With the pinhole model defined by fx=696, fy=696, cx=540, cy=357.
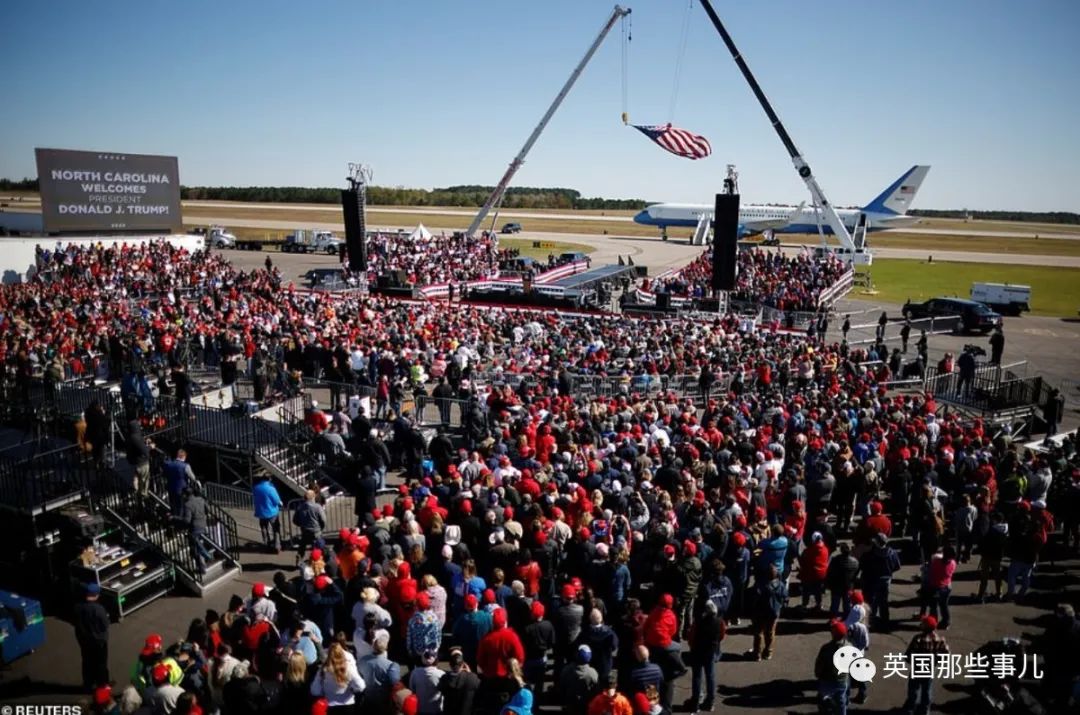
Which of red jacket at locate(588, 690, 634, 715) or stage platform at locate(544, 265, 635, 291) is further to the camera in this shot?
stage platform at locate(544, 265, 635, 291)

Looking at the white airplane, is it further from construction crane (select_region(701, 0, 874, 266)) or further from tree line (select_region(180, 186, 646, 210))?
tree line (select_region(180, 186, 646, 210))

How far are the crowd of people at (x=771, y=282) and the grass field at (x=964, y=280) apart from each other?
4756 millimetres

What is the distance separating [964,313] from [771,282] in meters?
9.04

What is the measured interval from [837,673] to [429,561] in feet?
16.2

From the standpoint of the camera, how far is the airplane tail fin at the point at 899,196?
221 feet

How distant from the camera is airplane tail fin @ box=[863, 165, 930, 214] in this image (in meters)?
67.4

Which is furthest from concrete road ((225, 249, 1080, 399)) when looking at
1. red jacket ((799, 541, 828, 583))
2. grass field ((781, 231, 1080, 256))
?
grass field ((781, 231, 1080, 256))

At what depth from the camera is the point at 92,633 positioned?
794 cm

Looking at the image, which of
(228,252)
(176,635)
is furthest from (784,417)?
(228,252)

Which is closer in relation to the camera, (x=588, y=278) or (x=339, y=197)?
(x=588, y=278)

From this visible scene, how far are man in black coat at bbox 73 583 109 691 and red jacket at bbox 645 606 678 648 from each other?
615 cm

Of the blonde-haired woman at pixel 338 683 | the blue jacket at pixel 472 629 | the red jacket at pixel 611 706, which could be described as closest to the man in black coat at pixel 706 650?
the red jacket at pixel 611 706

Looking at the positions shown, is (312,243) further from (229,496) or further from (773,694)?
(773,694)

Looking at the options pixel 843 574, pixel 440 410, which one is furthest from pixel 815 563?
pixel 440 410
